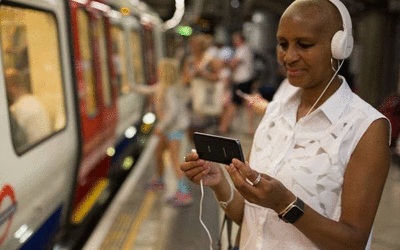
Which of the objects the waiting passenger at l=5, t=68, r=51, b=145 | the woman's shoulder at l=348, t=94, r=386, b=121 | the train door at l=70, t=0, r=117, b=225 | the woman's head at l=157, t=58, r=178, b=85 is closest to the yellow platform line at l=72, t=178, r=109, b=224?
the train door at l=70, t=0, r=117, b=225

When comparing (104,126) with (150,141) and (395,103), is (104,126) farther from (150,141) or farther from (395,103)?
(395,103)

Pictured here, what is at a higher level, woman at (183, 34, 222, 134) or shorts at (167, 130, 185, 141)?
woman at (183, 34, 222, 134)

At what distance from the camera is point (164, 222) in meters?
4.47

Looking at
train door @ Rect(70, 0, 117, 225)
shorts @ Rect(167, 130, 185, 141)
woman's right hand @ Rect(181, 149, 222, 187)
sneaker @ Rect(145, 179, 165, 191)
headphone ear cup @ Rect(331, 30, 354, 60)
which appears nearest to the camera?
headphone ear cup @ Rect(331, 30, 354, 60)

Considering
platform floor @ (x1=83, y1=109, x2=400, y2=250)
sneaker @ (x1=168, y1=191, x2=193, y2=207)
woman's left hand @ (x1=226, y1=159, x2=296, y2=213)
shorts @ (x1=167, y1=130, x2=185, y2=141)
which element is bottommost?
platform floor @ (x1=83, y1=109, x2=400, y2=250)

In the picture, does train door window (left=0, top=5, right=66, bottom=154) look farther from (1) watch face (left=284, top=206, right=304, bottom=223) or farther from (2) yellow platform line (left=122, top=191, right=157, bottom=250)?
(1) watch face (left=284, top=206, right=304, bottom=223)

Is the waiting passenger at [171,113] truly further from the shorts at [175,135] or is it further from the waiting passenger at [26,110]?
the waiting passenger at [26,110]

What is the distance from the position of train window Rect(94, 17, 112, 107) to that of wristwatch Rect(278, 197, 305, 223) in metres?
4.48

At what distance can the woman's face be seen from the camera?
1.38 m

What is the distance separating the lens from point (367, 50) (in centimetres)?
755

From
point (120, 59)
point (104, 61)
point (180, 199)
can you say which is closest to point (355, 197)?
point (180, 199)

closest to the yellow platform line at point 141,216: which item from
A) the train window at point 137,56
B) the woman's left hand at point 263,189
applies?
the woman's left hand at point 263,189

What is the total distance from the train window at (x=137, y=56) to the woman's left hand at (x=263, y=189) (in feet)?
23.7

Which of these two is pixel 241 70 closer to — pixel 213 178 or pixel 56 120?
pixel 56 120
